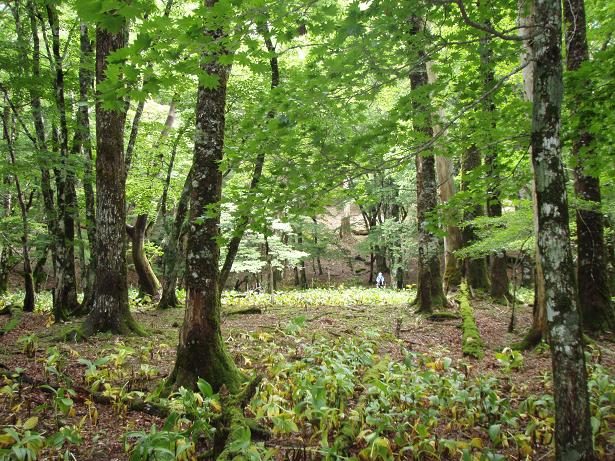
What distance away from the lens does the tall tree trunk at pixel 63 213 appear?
9.75m

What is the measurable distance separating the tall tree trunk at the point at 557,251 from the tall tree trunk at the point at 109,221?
25.5ft

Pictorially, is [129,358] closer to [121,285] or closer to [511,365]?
[121,285]

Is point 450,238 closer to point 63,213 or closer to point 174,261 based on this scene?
point 174,261

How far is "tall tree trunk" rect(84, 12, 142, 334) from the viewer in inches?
326

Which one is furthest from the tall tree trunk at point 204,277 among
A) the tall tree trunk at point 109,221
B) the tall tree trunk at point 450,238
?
the tall tree trunk at point 450,238

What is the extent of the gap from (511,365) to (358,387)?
2.47 metres

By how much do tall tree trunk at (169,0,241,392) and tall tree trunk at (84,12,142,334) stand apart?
3.71 m

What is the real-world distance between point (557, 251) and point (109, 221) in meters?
8.11

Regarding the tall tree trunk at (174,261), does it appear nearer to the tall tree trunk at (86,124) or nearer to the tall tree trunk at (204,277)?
the tall tree trunk at (86,124)

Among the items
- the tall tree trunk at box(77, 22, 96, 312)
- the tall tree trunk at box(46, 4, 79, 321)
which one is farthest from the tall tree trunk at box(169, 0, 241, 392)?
the tall tree trunk at box(46, 4, 79, 321)

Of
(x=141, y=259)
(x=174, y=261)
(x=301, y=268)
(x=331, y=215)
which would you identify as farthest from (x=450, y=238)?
(x=301, y=268)

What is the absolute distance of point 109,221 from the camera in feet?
27.8

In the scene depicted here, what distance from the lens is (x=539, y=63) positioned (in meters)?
3.24

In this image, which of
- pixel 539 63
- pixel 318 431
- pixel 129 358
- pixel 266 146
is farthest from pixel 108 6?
pixel 129 358
